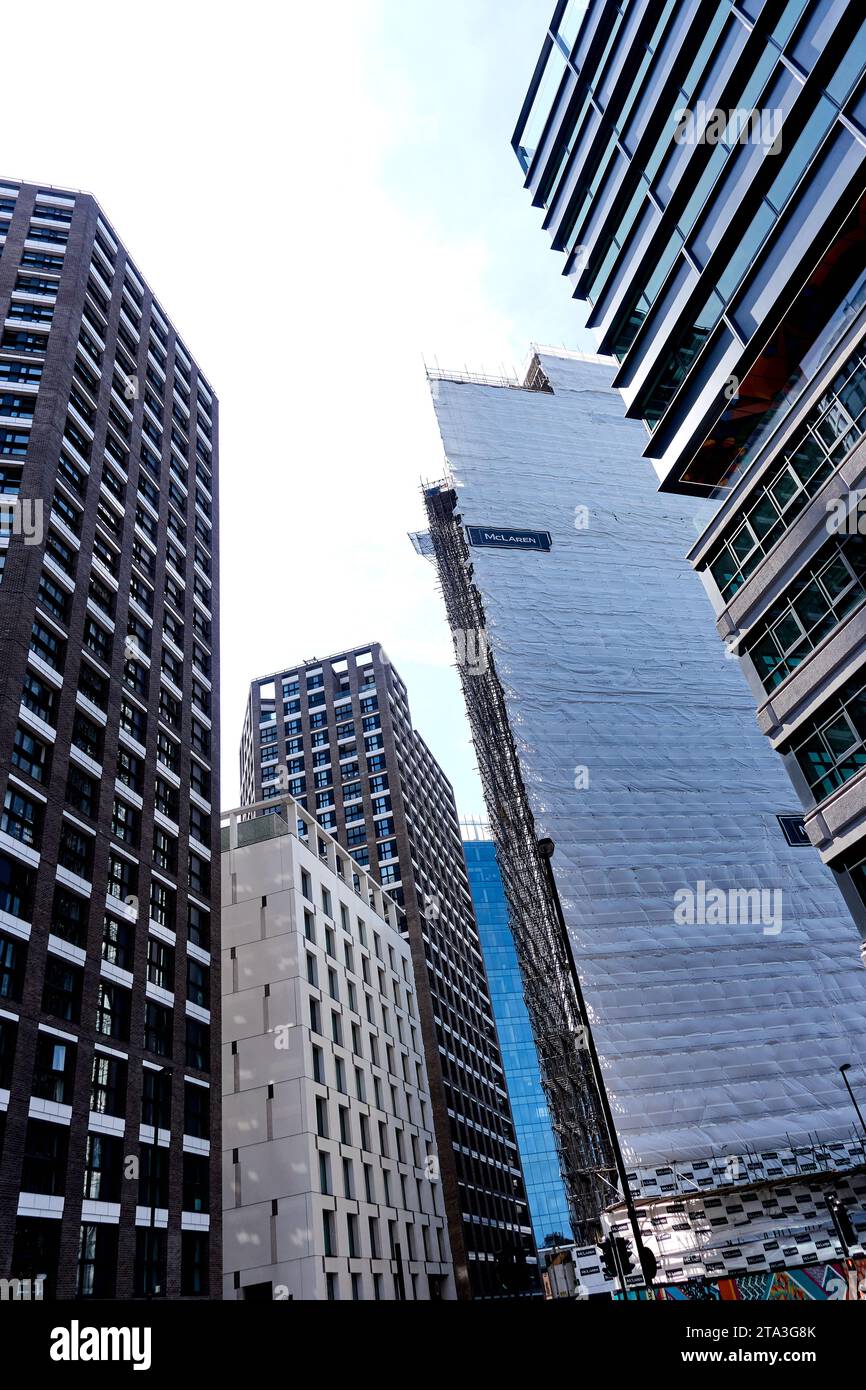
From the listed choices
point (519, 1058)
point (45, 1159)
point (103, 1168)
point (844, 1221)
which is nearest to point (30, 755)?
point (45, 1159)

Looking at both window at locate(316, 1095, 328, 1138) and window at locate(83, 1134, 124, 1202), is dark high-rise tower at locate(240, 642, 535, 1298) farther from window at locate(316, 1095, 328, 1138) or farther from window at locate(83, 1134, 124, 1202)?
window at locate(83, 1134, 124, 1202)

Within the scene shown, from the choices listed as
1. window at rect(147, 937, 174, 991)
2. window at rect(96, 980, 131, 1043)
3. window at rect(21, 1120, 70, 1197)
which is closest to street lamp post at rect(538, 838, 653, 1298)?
window at rect(21, 1120, 70, 1197)

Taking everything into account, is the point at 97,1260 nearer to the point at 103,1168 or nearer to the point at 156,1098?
the point at 103,1168

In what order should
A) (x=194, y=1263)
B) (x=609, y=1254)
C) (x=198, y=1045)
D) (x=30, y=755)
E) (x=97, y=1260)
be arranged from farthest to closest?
1. (x=198, y=1045)
2. (x=30, y=755)
3. (x=194, y=1263)
4. (x=97, y=1260)
5. (x=609, y=1254)

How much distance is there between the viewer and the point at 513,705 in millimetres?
47125

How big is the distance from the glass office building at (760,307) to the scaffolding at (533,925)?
11291 millimetres

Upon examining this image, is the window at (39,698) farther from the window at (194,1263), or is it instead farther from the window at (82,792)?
the window at (194,1263)

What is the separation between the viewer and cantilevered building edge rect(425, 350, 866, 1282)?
35906 millimetres

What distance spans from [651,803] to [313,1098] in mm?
21595

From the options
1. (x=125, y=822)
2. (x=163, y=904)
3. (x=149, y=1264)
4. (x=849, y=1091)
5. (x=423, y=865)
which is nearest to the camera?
(x=149, y=1264)

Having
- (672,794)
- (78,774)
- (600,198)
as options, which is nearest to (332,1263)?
(78,774)

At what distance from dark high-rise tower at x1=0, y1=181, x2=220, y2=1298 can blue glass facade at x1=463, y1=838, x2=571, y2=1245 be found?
7578 cm

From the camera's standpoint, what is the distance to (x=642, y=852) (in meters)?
42.9

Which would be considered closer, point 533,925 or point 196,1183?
point 196,1183
